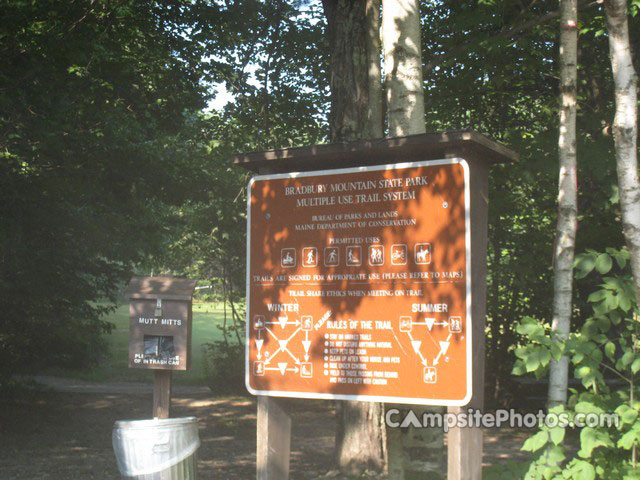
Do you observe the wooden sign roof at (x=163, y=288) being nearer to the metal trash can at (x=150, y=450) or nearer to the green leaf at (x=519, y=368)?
the metal trash can at (x=150, y=450)

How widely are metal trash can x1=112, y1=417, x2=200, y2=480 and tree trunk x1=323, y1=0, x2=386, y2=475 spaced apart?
107 inches

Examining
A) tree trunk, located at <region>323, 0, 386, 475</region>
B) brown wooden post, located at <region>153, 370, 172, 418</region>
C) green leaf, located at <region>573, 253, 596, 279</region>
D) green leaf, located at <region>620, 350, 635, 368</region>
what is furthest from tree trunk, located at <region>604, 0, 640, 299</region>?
brown wooden post, located at <region>153, 370, 172, 418</region>

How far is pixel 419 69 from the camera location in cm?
598

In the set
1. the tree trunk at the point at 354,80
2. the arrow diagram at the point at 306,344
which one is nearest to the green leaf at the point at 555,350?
the arrow diagram at the point at 306,344

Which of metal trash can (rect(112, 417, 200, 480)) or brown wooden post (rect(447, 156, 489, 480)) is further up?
brown wooden post (rect(447, 156, 489, 480))

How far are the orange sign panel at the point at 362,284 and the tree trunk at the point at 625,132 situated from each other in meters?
1.11

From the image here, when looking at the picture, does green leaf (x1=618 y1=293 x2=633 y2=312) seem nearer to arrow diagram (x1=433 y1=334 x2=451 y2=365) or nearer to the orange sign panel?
the orange sign panel

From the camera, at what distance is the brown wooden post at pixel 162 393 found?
256 inches

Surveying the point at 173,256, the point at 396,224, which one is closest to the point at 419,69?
the point at 396,224

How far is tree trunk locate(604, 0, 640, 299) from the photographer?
4.96 meters

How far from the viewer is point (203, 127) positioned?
55.3ft

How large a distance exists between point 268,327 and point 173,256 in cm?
1371

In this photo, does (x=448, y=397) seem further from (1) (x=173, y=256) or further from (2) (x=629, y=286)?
(1) (x=173, y=256)

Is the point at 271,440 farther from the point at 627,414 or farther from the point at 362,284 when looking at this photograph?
the point at 627,414
